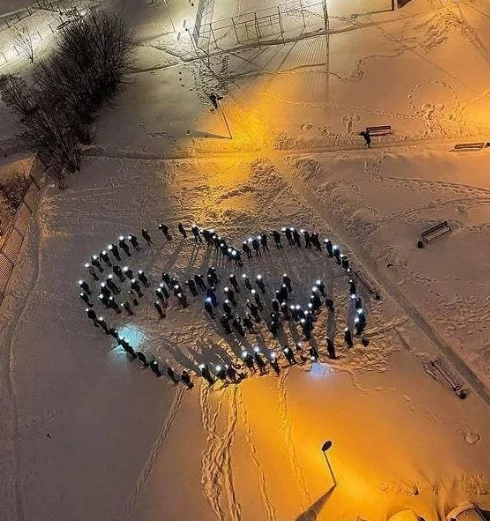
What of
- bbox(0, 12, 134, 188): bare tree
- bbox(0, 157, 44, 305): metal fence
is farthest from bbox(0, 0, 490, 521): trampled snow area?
bbox(0, 12, 134, 188): bare tree

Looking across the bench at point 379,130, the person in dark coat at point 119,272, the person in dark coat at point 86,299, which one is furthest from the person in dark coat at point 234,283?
the bench at point 379,130

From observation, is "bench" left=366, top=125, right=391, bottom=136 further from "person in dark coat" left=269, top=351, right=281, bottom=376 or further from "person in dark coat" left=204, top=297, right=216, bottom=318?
"person in dark coat" left=269, top=351, right=281, bottom=376

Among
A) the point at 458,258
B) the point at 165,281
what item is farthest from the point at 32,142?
the point at 458,258

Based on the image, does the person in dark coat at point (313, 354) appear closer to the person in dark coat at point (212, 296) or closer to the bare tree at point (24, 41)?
the person in dark coat at point (212, 296)

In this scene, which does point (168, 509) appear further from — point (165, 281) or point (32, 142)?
point (32, 142)

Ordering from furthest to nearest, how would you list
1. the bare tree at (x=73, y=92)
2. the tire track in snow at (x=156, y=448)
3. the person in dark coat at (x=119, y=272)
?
the bare tree at (x=73, y=92), the person in dark coat at (x=119, y=272), the tire track in snow at (x=156, y=448)

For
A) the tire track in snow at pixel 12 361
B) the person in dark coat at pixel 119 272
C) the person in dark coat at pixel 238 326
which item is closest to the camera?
the tire track in snow at pixel 12 361

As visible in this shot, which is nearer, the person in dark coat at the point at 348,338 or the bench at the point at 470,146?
the person in dark coat at the point at 348,338

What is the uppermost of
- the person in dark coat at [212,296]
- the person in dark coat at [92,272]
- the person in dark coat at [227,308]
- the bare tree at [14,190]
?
the bare tree at [14,190]
